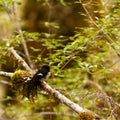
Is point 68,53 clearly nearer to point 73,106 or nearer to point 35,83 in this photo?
point 35,83

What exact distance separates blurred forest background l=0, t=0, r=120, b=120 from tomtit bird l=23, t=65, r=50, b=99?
214mm

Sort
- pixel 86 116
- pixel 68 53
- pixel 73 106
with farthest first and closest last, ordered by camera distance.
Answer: pixel 68 53
pixel 73 106
pixel 86 116

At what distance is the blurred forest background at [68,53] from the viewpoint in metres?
3.29

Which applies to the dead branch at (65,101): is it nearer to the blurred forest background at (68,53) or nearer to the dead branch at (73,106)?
the dead branch at (73,106)

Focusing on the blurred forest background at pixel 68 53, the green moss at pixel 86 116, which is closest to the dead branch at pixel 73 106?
the green moss at pixel 86 116

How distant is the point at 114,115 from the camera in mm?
2623

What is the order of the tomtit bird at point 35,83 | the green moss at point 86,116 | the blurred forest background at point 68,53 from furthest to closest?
1. the blurred forest background at point 68,53
2. the tomtit bird at point 35,83
3. the green moss at point 86,116

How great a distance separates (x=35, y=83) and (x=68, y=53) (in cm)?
88

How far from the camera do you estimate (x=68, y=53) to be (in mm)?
3551

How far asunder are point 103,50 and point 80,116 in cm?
177

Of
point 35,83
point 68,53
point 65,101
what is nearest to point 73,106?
point 65,101

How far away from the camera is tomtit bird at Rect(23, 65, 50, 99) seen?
105 inches

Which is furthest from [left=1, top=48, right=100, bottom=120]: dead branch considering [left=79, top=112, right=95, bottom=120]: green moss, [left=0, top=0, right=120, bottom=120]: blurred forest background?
[left=0, top=0, right=120, bottom=120]: blurred forest background

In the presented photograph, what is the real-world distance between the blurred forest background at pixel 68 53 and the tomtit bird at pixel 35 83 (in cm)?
21
